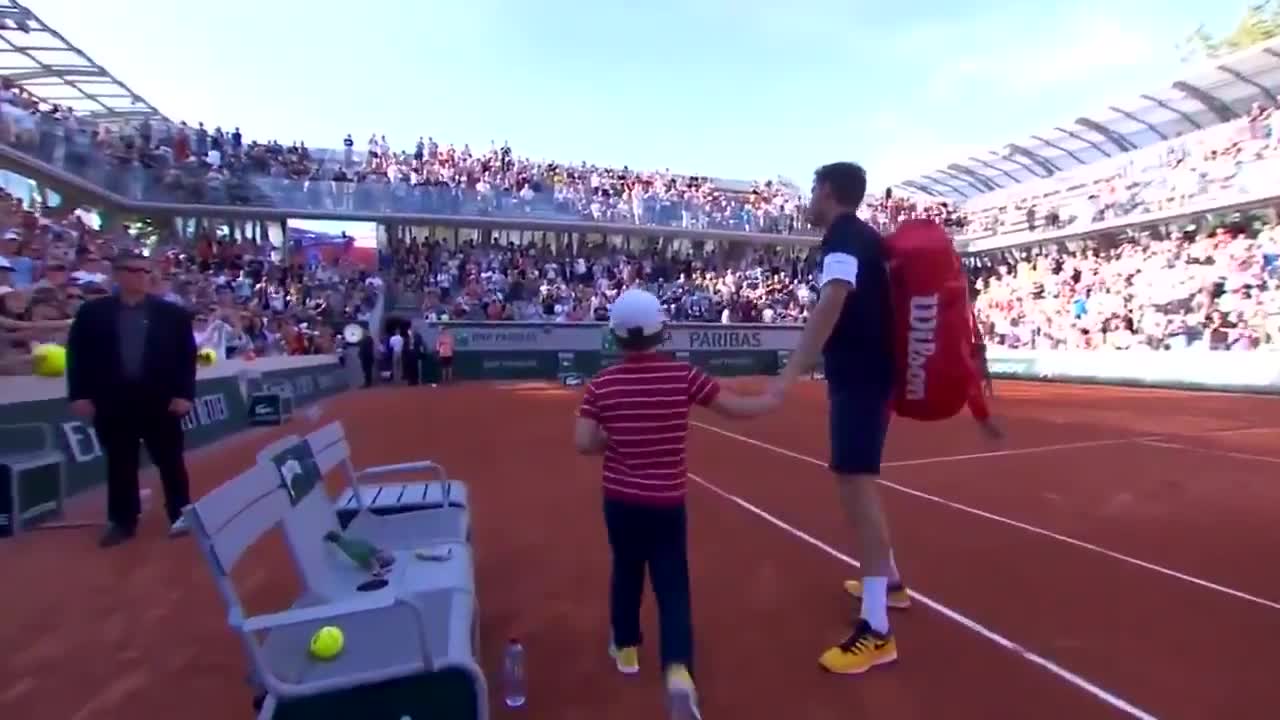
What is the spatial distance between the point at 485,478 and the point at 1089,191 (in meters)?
34.5

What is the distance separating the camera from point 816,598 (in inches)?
207

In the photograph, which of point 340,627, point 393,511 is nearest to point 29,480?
point 393,511

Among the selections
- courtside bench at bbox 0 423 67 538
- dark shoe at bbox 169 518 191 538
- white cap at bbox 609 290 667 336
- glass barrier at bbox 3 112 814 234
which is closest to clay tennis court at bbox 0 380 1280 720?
dark shoe at bbox 169 518 191 538

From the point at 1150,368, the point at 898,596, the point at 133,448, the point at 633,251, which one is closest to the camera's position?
the point at 898,596

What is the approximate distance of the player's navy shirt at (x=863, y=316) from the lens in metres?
4.07

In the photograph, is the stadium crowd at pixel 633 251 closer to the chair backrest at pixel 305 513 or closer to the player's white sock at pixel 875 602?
the chair backrest at pixel 305 513

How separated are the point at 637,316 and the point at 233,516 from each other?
1492 millimetres

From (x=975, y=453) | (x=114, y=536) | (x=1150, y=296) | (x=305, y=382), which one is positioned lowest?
(x=305, y=382)

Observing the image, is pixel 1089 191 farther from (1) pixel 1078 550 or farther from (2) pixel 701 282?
(1) pixel 1078 550

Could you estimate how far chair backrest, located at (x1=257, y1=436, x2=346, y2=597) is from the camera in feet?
12.0

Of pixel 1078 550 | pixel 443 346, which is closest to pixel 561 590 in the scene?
pixel 1078 550

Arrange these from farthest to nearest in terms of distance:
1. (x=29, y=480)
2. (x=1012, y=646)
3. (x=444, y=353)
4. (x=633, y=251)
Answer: (x=633, y=251), (x=444, y=353), (x=29, y=480), (x=1012, y=646)

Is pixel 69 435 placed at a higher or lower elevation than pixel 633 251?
lower

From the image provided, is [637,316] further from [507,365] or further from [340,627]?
[507,365]
